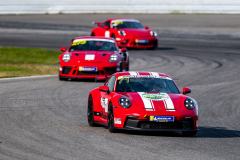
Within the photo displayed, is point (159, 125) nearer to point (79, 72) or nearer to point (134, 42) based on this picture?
point (79, 72)

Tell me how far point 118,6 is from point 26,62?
21363 millimetres

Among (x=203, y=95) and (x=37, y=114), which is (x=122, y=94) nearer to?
(x=37, y=114)

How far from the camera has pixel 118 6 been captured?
134 feet

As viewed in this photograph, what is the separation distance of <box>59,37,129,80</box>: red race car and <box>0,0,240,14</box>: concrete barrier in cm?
2368

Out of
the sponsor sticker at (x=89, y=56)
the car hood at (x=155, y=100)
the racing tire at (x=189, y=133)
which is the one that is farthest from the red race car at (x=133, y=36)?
the racing tire at (x=189, y=133)

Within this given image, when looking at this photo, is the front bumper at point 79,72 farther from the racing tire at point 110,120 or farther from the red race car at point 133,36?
the red race car at point 133,36

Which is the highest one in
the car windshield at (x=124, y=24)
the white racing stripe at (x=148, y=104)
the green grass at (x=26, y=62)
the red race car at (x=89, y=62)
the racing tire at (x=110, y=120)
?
the white racing stripe at (x=148, y=104)

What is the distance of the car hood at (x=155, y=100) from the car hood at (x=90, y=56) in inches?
263

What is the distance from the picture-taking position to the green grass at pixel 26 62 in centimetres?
1714

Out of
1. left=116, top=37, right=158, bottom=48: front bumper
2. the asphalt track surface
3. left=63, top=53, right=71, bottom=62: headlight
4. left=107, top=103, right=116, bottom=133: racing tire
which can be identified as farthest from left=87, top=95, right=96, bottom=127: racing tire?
left=116, top=37, right=158, bottom=48: front bumper

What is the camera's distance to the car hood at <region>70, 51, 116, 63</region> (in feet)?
48.3

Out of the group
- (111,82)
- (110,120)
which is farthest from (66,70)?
(110,120)

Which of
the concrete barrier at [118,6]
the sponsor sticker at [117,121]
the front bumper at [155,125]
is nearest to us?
the front bumper at [155,125]

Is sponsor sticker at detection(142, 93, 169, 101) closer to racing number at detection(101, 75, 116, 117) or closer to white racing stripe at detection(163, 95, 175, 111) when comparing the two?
white racing stripe at detection(163, 95, 175, 111)
